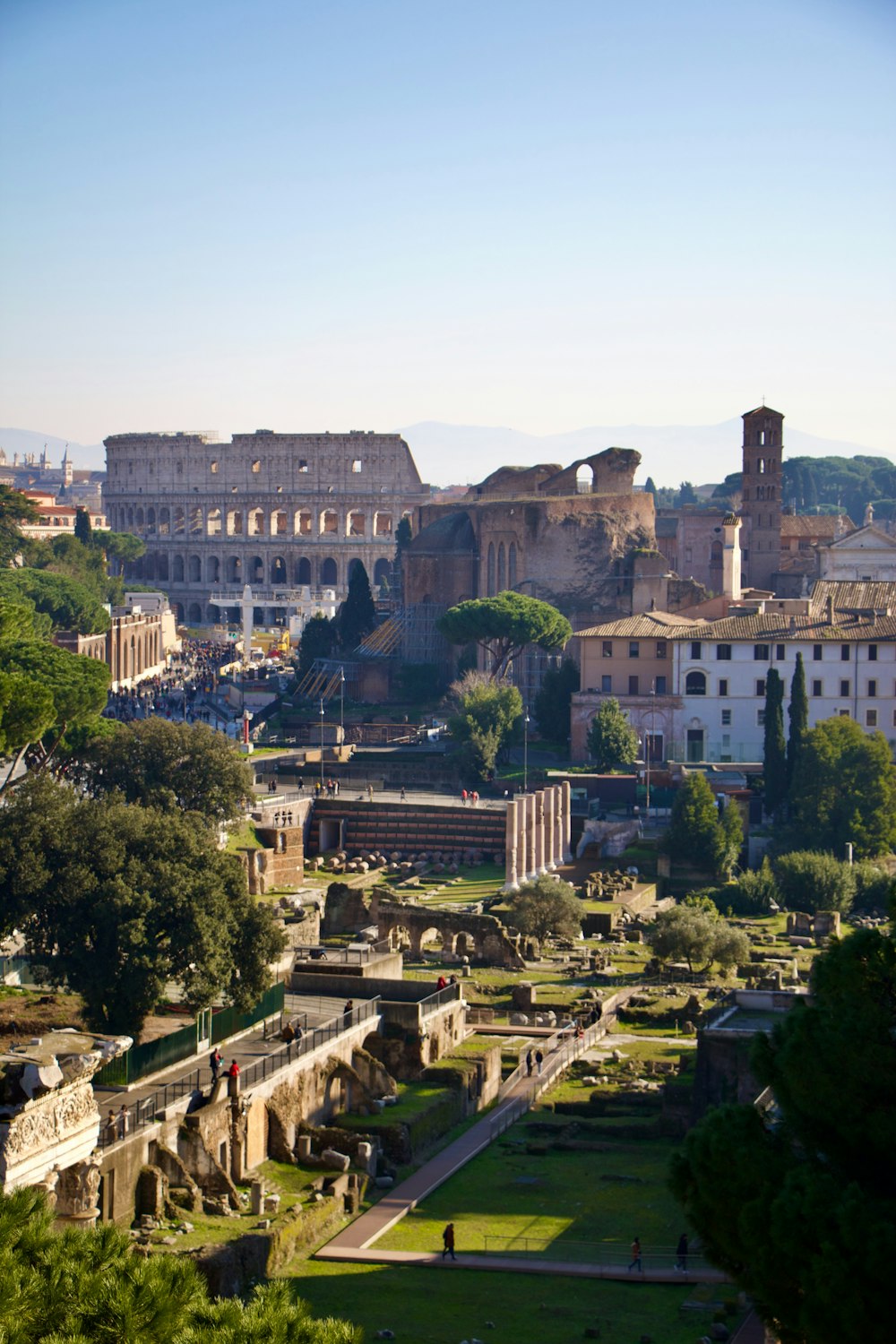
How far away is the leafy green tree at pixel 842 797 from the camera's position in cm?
5469

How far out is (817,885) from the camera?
165ft

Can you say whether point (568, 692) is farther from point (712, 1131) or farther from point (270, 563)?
point (270, 563)

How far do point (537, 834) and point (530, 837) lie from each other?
1.50 ft

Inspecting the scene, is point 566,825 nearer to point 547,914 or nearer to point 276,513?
point 547,914

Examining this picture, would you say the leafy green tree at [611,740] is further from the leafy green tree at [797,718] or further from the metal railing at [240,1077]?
the metal railing at [240,1077]

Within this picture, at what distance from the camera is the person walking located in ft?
85.4

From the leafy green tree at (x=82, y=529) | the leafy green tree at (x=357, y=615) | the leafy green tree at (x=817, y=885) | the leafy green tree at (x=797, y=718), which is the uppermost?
the leafy green tree at (x=82, y=529)

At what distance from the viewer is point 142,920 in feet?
103

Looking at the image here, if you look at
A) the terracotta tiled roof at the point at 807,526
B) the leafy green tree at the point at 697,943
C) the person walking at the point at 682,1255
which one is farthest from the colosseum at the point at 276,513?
the person walking at the point at 682,1255

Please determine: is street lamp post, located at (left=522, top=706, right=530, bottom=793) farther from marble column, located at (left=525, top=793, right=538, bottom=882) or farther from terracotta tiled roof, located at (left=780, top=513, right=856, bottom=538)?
terracotta tiled roof, located at (left=780, top=513, right=856, bottom=538)

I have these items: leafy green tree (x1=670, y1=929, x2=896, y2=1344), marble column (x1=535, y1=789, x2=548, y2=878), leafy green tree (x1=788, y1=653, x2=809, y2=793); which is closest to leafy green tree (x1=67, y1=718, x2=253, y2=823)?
marble column (x1=535, y1=789, x2=548, y2=878)

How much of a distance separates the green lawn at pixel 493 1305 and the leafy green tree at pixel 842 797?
1189 inches

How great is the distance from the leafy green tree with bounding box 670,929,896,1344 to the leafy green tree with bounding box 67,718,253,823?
27808 mm

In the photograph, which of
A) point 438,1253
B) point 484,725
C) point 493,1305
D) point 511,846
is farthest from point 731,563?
point 493,1305
